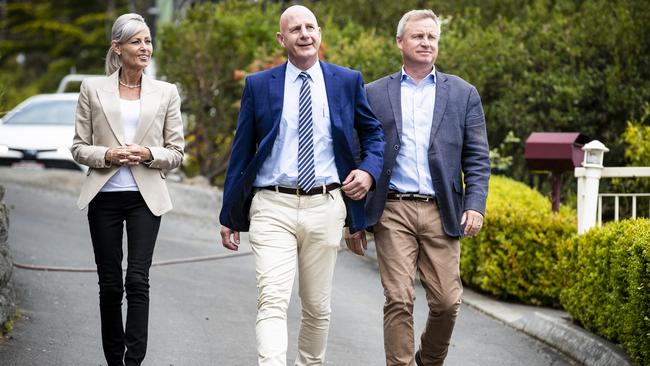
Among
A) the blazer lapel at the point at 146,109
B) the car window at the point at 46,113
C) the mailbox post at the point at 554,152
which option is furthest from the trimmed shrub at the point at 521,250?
the car window at the point at 46,113

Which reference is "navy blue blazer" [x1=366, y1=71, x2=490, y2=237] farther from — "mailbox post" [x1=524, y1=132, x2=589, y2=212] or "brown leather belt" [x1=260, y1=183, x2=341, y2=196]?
"mailbox post" [x1=524, y1=132, x2=589, y2=212]

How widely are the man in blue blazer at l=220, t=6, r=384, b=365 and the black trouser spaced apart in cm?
50

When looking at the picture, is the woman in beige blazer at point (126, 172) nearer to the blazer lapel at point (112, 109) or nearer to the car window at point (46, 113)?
the blazer lapel at point (112, 109)

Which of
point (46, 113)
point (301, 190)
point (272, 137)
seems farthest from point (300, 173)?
point (46, 113)

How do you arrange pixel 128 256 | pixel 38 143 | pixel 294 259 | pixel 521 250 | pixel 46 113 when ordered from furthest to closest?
1. pixel 46 113
2. pixel 38 143
3. pixel 521 250
4. pixel 128 256
5. pixel 294 259

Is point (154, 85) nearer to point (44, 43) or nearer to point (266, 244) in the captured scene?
point (266, 244)

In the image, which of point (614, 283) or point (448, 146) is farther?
point (614, 283)

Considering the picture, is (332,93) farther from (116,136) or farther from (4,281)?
(4,281)

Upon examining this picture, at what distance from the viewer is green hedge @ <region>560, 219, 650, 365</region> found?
7.05 meters

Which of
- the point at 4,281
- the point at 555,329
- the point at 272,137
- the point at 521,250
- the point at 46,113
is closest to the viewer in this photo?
the point at 272,137

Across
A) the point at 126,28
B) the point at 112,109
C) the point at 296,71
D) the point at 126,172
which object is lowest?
the point at 126,172

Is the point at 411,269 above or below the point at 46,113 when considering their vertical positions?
below

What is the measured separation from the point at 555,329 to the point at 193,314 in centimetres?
274

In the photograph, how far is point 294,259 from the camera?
6.02 meters
